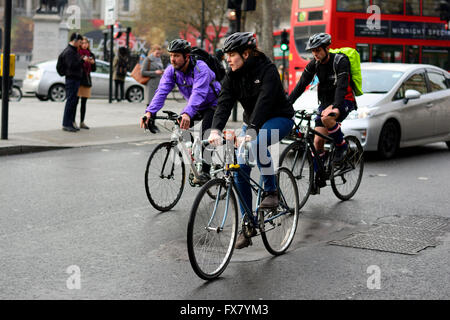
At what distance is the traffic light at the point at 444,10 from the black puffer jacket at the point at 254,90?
14.8 meters

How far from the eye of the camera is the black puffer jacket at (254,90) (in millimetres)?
5398

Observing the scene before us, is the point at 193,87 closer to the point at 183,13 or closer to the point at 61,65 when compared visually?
the point at 61,65

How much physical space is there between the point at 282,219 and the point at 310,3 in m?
14.7

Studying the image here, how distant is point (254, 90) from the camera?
552cm

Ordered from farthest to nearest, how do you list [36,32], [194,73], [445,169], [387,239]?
1. [36,32]
2. [445,169]
3. [194,73]
4. [387,239]

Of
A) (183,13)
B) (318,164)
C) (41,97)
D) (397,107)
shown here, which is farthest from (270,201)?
(183,13)

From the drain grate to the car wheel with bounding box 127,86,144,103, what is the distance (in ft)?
59.0

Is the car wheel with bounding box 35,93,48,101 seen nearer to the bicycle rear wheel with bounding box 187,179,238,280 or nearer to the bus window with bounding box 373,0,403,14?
the bus window with bounding box 373,0,403,14

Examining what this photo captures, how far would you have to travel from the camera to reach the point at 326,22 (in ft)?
62.1

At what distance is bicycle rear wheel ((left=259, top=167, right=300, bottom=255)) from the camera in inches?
221

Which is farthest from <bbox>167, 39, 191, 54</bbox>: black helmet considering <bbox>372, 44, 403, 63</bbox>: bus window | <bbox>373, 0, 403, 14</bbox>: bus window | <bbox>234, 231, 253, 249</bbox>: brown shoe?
<bbox>372, 44, 403, 63</bbox>: bus window

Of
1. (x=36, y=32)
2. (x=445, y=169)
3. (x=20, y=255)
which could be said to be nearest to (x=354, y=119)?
(x=445, y=169)
